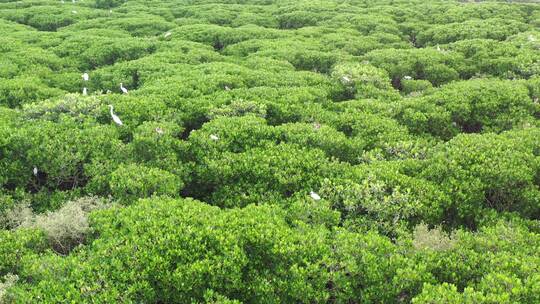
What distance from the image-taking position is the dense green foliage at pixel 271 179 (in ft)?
28.2

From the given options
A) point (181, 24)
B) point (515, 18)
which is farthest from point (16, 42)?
point (515, 18)

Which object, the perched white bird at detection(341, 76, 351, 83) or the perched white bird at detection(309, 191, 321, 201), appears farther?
the perched white bird at detection(341, 76, 351, 83)

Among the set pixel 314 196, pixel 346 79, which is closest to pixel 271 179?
pixel 314 196

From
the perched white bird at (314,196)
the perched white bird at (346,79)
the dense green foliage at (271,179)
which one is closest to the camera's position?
the dense green foliage at (271,179)

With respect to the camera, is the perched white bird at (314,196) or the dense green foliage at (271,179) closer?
the dense green foliage at (271,179)

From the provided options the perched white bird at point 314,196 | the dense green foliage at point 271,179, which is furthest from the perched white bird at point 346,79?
the perched white bird at point 314,196

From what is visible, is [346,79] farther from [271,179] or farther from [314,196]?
[314,196]

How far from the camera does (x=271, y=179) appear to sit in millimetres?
12375

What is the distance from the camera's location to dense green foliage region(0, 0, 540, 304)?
8.60 m

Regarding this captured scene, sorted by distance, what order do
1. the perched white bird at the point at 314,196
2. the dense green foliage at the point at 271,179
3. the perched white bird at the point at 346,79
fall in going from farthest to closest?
the perched white bird at the point at 346,79
the perched white bird at the point at 314,196
the dense green foliage at the point at 271,179

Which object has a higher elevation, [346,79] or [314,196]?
[346,79]

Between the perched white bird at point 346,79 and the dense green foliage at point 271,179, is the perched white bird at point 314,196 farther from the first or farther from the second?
the perched white bird at point 346,79

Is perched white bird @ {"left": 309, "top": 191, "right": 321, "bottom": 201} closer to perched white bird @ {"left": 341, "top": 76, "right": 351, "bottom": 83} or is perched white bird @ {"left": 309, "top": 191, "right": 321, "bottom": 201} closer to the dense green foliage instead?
the dense green foliage

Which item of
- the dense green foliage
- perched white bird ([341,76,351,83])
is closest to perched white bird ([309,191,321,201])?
the dense green foliage
